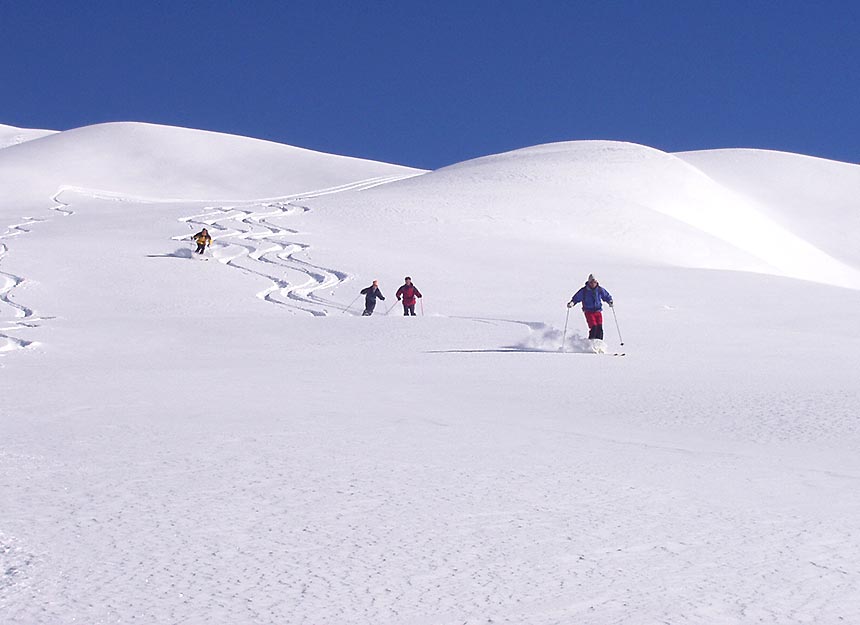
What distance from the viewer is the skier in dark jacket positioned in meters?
15.6

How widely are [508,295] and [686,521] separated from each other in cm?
1915

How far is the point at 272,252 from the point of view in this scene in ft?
105

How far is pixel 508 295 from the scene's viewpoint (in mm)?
24250

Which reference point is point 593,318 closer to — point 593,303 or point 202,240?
point 593,303

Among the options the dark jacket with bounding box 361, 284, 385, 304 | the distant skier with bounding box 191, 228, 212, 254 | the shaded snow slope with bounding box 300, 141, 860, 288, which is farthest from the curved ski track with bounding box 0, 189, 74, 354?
the shaded snow slope with bounding box 300, 141, 860, 288

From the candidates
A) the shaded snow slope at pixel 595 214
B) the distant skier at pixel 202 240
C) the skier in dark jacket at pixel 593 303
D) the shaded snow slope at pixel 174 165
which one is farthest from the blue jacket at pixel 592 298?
the shaded snow slope at pixel 174 165

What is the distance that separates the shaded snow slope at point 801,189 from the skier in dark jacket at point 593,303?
1637 inches

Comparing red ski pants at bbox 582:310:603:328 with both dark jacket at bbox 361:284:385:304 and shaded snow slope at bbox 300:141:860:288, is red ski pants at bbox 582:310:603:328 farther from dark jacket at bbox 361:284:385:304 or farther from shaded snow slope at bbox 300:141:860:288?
shaded snow slope at bbox 300:141:860:288

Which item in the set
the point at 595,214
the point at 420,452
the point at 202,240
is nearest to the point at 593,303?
the point at 420,452

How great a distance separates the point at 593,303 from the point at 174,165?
7464 centimetres

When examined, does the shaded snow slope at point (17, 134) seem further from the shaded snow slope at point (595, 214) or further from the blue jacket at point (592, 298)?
the blue jacket at point (592, 298)

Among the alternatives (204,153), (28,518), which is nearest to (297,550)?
(28,518)

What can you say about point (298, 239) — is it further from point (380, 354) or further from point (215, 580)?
point (215, 580)

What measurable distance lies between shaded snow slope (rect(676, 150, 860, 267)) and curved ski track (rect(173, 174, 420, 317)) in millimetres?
29661
